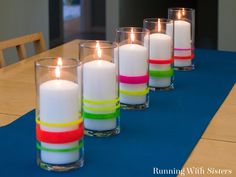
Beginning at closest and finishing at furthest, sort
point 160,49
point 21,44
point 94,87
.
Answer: point 94,87 < point 160,49 < point 21,44

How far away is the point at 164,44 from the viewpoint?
1.68m

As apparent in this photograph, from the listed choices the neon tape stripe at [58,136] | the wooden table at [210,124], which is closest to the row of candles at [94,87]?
the neon tape stripe at [58,136]

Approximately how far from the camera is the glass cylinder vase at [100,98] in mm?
1270

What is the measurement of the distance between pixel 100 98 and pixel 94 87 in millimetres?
30

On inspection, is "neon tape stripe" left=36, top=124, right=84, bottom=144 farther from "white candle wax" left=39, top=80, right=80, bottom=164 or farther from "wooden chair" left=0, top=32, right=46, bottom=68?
"wooden chair" left=0, top=32, right=46, bottom=68

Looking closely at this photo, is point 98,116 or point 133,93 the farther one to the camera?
point 133,93

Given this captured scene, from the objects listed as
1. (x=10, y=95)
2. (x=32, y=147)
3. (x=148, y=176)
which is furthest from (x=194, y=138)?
(x=10, y=95)

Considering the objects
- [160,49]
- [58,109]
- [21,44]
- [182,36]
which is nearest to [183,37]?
[182,36]

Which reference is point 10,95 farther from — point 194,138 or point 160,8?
point 160,8

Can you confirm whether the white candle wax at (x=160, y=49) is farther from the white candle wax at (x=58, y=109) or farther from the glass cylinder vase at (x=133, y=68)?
the white candle wax at (x=58, y=109)

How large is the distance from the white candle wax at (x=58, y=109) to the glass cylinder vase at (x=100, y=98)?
7.1 inches

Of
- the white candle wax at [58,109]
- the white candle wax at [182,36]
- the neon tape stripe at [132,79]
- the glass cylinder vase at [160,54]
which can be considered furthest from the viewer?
the white candle wax at [182,36]

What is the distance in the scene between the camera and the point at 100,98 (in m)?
1.27

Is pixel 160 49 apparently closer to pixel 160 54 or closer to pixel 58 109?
pixel 160 54
